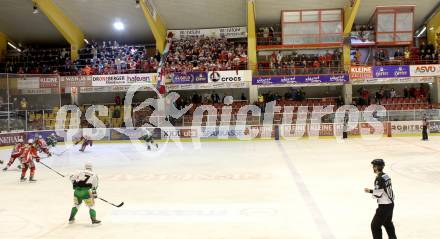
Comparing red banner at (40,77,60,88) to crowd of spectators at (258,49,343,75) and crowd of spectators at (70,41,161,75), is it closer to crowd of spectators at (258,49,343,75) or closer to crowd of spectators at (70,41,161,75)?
crowd of spectators at (70,41,161,75)

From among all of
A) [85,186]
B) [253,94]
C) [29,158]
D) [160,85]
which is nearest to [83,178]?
[85,186]

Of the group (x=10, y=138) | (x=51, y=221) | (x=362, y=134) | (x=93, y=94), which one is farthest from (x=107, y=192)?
(x=93, y=94)

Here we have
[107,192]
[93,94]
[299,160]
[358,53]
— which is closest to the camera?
[107,192]

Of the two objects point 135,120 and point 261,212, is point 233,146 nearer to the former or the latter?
point 135,120

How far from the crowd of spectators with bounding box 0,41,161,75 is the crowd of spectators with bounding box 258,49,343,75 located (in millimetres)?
7916

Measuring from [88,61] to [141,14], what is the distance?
17.4 ft

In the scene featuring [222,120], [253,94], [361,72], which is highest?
[361,72]

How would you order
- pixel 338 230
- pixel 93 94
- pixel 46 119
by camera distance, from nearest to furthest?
pixel 338 230
pixel 46 119
pixel 93 94

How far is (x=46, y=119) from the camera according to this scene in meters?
25.2

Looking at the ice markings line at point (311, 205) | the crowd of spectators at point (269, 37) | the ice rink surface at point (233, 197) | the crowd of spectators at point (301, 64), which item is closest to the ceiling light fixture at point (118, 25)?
the crowd of spectators at point (269, 37)

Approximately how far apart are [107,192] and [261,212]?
4.52 meters

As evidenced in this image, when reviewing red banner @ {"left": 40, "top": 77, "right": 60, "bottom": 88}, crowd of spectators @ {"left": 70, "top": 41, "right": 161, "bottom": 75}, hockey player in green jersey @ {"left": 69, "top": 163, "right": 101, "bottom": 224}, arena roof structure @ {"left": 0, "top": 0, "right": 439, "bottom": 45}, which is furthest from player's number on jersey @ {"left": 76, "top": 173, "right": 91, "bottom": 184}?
arena roof structure @ {"left": 0, "top": 0, "right": 439, "bottom": 45}

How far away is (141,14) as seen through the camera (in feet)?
104

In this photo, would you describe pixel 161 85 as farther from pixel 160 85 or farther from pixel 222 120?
pixel 222 120
